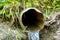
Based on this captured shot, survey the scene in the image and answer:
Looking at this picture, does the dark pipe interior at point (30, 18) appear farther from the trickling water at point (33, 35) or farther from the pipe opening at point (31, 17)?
the trickling water at point (33, 35)

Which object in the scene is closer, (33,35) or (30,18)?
(33,35)

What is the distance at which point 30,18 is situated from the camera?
2484 mm

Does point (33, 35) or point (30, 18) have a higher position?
point (30, 18)

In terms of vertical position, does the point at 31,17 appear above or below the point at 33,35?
above

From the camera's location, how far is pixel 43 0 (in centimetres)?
279

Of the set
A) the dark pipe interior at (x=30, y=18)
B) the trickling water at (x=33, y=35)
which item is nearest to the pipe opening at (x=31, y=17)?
the dark pipe interior at (x=30, y=18)

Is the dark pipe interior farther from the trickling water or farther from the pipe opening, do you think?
the trickling water

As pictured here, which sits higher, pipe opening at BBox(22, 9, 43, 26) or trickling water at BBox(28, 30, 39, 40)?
pipe opening at BBox(22, 9, 43, 26)

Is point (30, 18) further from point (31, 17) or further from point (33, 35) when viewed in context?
point (33, 35)

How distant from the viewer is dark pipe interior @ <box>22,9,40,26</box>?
2343 millimetres

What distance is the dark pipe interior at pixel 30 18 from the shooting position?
7.69 ft

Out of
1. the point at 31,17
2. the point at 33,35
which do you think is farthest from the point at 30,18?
the point at 33,35

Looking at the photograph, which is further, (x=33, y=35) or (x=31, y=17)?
(x=31, y=17)

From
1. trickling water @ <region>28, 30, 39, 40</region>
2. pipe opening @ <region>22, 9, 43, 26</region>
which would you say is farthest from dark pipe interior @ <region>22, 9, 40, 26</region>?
trickling water @ <region>28, 30, 39, 40</region>
